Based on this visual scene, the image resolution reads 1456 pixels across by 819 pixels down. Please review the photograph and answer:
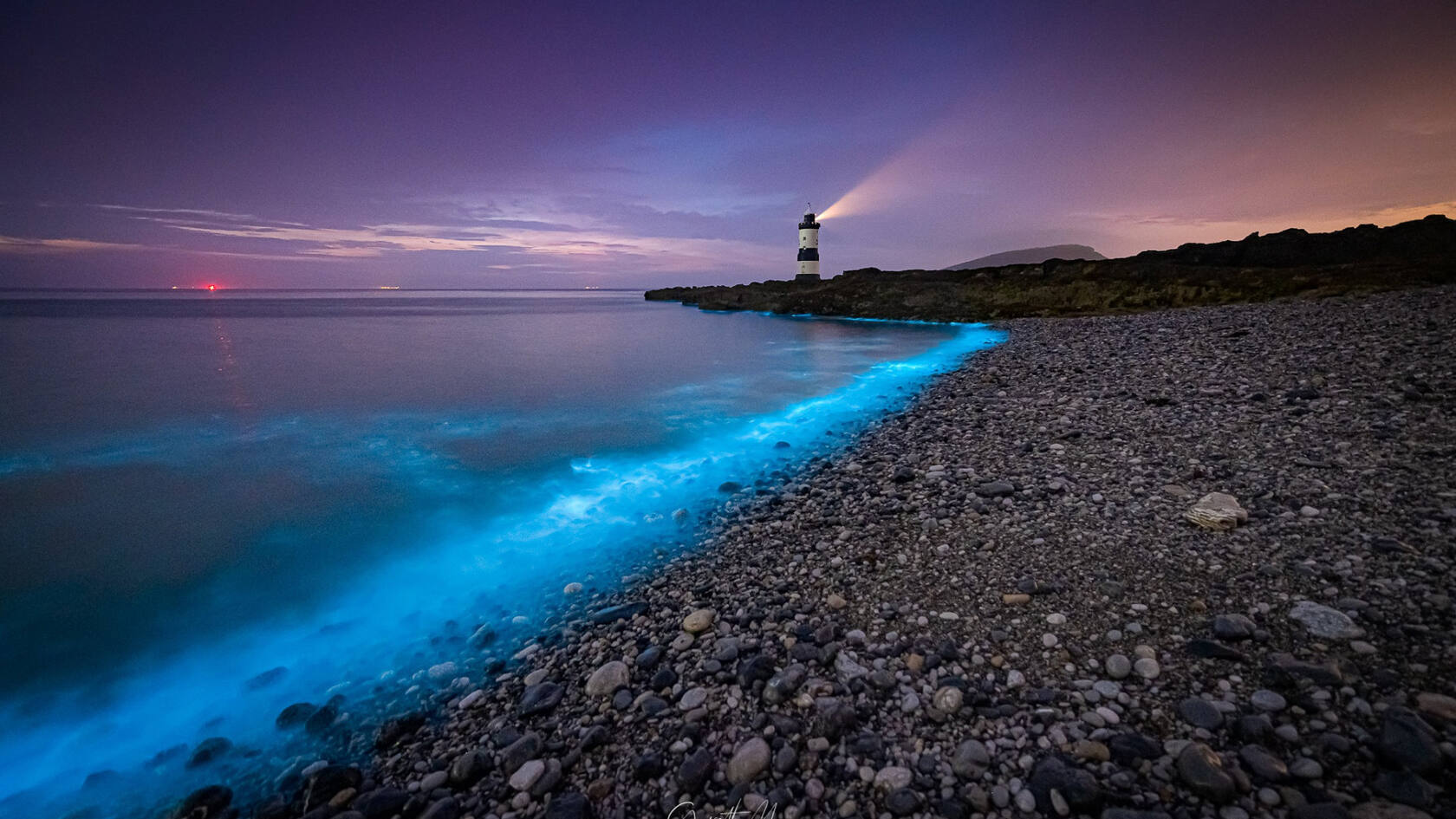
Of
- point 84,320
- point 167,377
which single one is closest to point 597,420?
point 167,377

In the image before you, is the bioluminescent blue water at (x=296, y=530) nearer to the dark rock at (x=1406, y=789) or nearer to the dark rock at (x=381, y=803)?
the dark rock at (x=381, y=803)

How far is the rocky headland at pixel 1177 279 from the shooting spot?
27.6m

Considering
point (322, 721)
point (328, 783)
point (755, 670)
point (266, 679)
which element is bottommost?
point (266, 679)

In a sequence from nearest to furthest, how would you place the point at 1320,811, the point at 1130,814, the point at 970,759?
the point at 1320,811, the point at 1130,814, the point at 970,759

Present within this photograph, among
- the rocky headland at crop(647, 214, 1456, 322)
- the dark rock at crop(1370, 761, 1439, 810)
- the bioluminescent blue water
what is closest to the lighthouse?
the rocky headland at crop(647, 214, 1456, 322)

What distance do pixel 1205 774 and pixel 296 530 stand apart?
385 inches

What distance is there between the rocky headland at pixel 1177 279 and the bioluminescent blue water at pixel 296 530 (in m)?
23.4

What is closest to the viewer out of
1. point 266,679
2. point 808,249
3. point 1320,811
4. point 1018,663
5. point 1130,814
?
point 1320,811

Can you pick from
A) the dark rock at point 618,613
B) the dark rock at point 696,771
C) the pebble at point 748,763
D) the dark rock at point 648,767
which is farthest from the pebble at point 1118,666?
the dark rock at point 618,613

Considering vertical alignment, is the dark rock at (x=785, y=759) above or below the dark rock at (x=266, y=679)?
above

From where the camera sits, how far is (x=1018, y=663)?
3600 mm

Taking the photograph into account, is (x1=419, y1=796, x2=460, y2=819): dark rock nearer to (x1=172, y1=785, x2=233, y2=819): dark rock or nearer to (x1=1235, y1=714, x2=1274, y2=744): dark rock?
(x1=172, y1=785, x2=233, y2=819): dark rock

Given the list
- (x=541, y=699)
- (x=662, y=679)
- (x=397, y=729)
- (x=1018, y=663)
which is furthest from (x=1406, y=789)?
(x=397, y=729)

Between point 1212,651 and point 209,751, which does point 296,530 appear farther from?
point 1212,651
